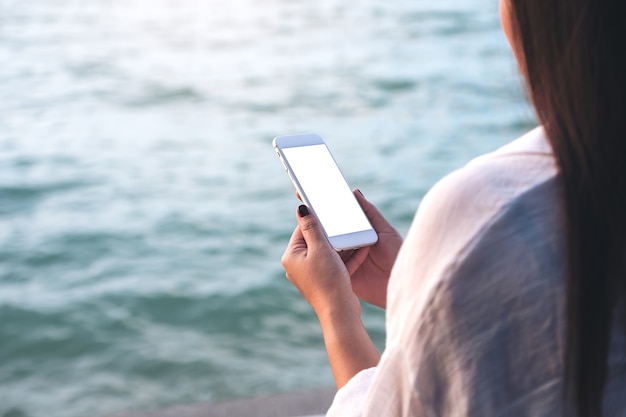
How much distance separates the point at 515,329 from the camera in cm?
60

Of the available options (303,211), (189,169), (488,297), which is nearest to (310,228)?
(303,211)

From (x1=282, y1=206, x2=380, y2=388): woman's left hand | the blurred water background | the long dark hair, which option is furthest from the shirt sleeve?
the blurred water background

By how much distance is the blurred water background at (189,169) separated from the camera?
124 inches

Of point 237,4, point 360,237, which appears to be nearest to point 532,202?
point 360,237

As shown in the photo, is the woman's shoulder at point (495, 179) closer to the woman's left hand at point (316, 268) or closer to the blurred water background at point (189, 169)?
the woman's left hand at point (316, 268)

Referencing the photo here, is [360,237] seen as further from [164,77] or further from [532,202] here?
[164,77]

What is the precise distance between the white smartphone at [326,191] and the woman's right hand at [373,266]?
0.07ft

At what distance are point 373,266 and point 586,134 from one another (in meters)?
0.63

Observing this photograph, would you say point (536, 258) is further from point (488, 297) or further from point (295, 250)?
point (295, 250)

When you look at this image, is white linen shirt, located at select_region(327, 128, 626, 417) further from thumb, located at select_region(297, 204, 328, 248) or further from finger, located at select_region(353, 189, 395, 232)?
finger, located at select_region(353, 189, 395, 232)

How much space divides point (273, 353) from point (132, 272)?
81 centimetres

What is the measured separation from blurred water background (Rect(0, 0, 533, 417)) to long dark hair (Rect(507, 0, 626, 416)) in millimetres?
1935

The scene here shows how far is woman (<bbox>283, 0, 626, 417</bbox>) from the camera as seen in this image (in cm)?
57

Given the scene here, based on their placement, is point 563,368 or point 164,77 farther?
point 164,77
